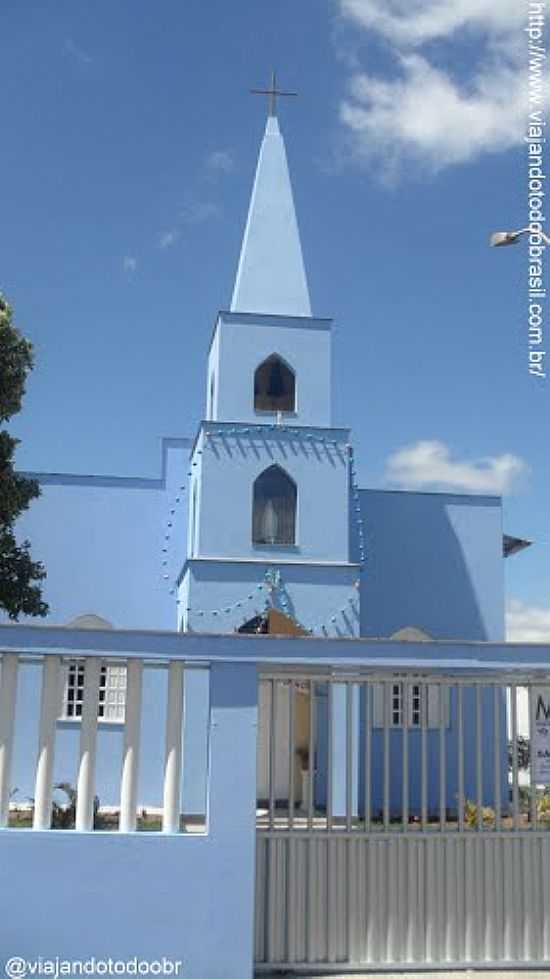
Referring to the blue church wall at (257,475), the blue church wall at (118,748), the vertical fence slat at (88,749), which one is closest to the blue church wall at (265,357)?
the blue church wall at (257,475)

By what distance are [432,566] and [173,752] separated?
47.8 feet

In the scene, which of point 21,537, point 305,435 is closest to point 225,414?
point 305,435

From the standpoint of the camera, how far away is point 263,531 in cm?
1981

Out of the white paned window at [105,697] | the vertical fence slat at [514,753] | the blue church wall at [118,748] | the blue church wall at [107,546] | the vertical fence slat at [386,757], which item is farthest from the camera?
the blue church wall at [107,546]

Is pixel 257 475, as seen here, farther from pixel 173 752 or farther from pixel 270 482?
pixel 173 752

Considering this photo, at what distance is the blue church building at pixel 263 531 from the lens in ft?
62.8

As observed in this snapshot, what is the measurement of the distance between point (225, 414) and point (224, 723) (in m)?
12.8

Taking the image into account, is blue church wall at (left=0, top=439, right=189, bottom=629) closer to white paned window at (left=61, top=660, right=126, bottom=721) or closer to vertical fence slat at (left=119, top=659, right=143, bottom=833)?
white paned window at (left=61, top=660, right=126, bottom=721)

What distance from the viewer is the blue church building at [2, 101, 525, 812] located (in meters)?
19.1

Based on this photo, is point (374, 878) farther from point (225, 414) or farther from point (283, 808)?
point (225, 414)

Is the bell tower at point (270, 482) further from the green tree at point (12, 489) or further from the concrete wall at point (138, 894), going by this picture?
the concrete wall at point (138, 894)

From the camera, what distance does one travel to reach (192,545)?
20.3 metres

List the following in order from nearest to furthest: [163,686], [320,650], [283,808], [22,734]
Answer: [320,650] → [283,808] → [163,686] → [22,734]

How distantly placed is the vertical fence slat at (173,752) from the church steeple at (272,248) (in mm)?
13922
